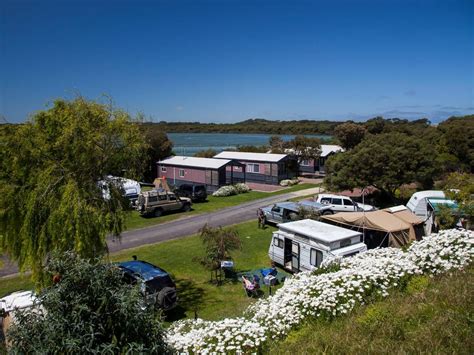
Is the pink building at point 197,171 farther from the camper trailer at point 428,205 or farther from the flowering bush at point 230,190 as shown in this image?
the camper trailer at point 428,205

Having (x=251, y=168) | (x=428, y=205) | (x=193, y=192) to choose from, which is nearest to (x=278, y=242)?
(x=428, y=205)

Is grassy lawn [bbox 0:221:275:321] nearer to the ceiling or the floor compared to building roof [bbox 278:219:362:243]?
nearer to the floor

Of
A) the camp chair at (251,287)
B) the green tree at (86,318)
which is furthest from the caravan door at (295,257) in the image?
the green tree at (86,318)

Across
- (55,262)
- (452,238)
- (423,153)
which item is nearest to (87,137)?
(55,262)

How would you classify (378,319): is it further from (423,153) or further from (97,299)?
(423,153)

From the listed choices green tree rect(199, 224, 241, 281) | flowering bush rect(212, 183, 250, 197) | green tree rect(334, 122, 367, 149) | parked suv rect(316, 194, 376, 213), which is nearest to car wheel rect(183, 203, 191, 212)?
flowering bush rect(212, 183, 250, 197)

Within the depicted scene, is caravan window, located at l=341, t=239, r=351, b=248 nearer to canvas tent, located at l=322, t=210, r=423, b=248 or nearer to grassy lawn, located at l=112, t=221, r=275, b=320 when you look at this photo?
canvas tent, located at l=322, t=210, r=423, b=248
